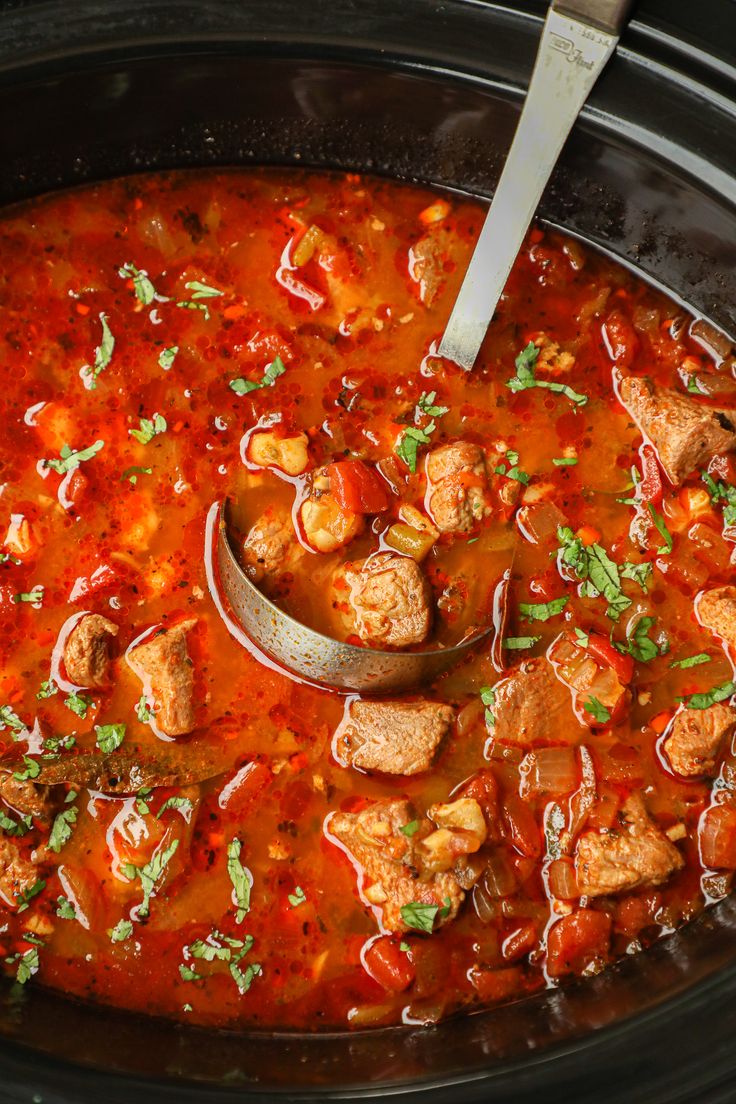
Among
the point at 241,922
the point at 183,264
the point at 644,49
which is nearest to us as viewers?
the point at 644,49

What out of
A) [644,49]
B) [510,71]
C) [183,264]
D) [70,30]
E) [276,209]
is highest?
[644,49]

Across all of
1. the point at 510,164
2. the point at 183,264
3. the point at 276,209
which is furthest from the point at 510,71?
the point at 183,264

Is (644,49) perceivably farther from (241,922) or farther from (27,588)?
(241,922)

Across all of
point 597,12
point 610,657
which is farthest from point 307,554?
point 597,12

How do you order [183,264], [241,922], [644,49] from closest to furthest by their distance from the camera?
[644,49], [241,922], [183,264]

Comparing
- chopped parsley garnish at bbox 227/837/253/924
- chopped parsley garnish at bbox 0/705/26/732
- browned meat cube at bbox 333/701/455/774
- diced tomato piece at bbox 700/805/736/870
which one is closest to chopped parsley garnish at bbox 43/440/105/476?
chopped parsley garnish at bbox 0/705/26/732

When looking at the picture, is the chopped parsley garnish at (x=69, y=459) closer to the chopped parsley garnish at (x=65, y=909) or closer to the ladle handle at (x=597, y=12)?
the chopped parsley garnish at (x=65, y=909)

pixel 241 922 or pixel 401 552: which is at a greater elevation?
pixel 401 552

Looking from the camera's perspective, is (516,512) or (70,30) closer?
(70,30)
